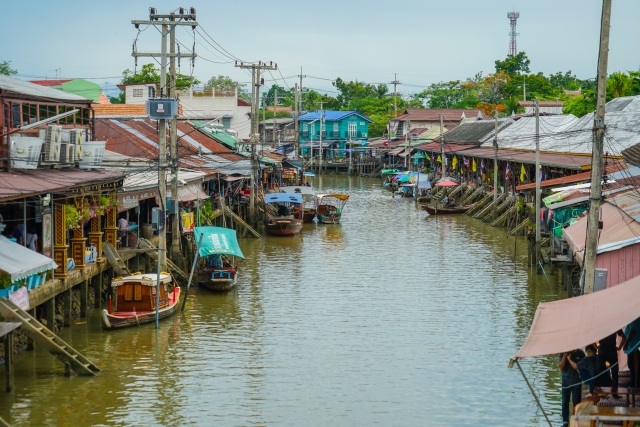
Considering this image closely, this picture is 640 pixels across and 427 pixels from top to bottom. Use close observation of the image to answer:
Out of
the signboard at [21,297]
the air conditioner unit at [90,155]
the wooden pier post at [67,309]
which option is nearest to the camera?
the signboard at [21,297]

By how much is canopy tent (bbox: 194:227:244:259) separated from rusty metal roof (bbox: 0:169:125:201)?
3.52 m

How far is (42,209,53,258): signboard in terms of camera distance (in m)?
23.9

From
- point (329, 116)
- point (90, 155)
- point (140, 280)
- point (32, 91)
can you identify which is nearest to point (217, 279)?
point (140, 280)

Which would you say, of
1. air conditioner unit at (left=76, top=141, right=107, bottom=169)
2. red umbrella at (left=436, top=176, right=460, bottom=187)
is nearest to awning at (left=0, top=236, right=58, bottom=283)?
air conditioner unit at (left=76, top=141, right=107, bottom=169)

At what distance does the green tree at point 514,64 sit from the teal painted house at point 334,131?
18252 mm

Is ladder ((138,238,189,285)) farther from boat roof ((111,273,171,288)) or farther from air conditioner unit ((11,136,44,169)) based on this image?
air conditioner unit ((11,136,44,169))

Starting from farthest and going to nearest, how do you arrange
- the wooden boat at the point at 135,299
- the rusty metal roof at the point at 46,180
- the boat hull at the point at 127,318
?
the wooden boat at the point at 135,299
the boat hull at the point at 127,318
the rusty metal roof at the point at 46,180

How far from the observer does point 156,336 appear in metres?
24.2

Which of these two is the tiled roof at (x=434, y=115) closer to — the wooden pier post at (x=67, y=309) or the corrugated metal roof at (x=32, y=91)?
the corrugated metal roof at (x=32, y=91)

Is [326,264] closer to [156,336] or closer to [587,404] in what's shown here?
[156,336]

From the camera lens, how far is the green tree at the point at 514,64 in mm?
112875

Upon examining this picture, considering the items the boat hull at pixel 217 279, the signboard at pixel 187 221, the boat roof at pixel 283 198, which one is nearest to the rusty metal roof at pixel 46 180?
the boat hull at pixel 217 279

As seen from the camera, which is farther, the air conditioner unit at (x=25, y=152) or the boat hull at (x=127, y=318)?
the boat hull at (x=127, y=318)

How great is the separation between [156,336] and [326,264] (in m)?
14.4
